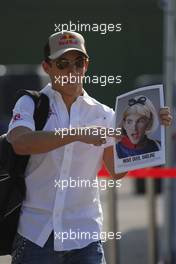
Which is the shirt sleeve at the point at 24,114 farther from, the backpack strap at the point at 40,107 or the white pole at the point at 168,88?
the white pole at the point at 168,88

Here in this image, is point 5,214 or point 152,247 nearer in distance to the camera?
point 5,214

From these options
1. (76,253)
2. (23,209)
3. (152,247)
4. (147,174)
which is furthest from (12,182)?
(152,247)

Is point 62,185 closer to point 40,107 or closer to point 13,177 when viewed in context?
point 13,177

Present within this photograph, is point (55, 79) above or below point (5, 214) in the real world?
above

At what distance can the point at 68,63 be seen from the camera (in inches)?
Result: 143

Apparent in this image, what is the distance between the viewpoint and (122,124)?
3586 millimetres

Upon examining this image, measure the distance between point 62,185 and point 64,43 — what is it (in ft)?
1.80

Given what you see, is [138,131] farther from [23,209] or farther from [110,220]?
[110,220]

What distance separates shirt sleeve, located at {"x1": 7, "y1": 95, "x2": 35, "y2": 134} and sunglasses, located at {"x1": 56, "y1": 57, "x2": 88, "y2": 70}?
18cm

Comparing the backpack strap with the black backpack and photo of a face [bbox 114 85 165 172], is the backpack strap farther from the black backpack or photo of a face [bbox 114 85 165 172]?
photo of a face [bbox 114 85 165 172]

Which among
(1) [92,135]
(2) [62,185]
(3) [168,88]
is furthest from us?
(3) [168,88]

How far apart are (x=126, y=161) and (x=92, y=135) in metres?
0.27

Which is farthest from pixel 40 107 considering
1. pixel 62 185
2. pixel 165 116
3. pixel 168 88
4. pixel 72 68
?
pixel 168 88

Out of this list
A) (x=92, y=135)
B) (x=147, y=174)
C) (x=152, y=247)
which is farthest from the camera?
(x=152, y=247)
